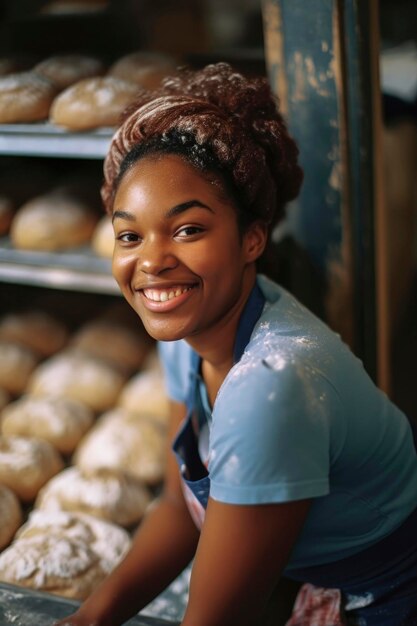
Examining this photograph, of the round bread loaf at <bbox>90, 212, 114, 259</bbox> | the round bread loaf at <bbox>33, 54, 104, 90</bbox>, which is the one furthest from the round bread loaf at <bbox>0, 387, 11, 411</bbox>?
the round bread loaf at <bbox>33, 54, 104, 90</bbox>

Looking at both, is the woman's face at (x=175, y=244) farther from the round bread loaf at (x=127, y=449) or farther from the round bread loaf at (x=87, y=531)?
the round bread loaf at (x=127, y=449)

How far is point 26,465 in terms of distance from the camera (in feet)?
6.09

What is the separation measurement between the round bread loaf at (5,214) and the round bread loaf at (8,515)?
92 centimetres

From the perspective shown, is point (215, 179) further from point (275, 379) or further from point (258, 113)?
point (275, 379)

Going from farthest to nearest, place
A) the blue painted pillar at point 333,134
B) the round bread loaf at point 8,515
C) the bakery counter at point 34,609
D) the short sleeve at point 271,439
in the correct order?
the round bread loaf at point 8,515 < the blue painted pillar at point 333,134 < the bakery counter at point 34,609 < the short sleeve at point 271,439

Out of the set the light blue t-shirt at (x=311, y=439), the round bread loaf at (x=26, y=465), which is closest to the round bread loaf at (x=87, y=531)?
the round bread loaf at (x=26, y=465)

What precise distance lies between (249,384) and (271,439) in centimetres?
8

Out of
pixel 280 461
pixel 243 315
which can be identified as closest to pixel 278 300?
pixel 243 315

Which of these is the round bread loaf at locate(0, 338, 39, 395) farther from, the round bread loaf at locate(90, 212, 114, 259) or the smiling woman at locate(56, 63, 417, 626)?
the smiling woman at locate(56, 63, 417, 626)

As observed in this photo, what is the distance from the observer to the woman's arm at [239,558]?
949 millimetres

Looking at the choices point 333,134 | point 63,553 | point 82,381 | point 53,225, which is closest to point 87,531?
point 63,553

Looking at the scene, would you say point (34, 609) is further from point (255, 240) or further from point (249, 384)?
point (255, 240)

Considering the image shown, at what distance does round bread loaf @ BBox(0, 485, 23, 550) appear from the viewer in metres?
1.66

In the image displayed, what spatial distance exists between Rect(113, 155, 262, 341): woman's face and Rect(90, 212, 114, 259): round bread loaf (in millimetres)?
976
